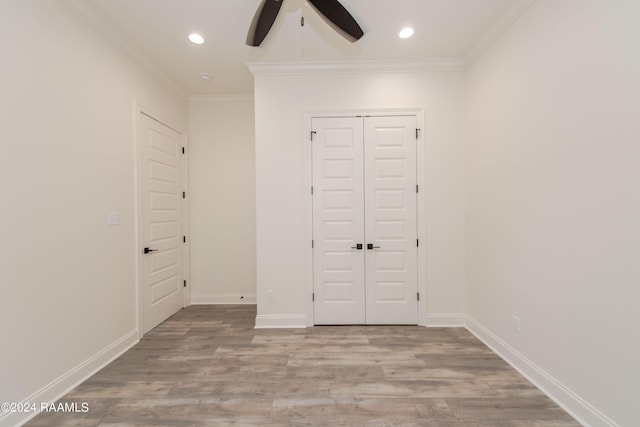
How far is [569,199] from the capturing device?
1727mm

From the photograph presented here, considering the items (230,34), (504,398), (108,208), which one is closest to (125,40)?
(230,34)

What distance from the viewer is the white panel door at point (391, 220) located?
3.02 meters

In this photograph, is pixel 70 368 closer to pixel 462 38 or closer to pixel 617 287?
pixel 617 287

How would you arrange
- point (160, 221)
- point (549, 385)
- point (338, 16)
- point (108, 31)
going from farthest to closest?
point (160, 221), point (108, 31), point (549, 385), point (338, 16)

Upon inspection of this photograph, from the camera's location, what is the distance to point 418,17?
7.49ft

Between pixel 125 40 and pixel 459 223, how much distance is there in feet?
13.1

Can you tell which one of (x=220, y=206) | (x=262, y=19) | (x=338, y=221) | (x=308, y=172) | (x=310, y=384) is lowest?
(x=310, y=384)

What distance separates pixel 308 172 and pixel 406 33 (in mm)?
1664

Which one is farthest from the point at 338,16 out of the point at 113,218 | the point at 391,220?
the point at 113,218

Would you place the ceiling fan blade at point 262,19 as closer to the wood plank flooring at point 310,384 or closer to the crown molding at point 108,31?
the crown molding at point 108,31

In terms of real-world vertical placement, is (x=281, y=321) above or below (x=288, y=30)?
below

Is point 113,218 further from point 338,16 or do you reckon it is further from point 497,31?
point 497,31

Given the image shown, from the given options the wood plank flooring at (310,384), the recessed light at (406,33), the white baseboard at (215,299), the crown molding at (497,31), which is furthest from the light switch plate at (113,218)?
the crown molding at (497,31)

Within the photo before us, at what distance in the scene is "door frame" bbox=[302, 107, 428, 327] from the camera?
3002mm
